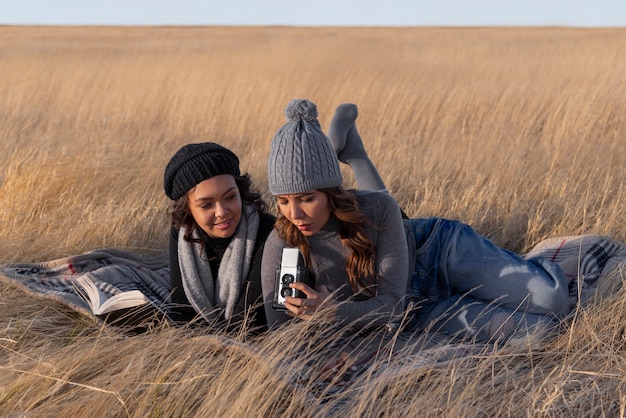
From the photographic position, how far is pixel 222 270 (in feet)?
11.1

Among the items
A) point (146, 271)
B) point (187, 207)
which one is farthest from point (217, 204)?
point (146, 271)

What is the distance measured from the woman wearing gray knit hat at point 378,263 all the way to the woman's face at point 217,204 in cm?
20

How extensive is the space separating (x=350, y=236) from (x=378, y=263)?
0.15 meters

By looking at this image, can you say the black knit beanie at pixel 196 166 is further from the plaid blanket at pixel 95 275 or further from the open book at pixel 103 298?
the plaid blanket at pixel 95 275

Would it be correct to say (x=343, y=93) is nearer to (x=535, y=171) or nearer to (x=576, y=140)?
(x=576, y=140)

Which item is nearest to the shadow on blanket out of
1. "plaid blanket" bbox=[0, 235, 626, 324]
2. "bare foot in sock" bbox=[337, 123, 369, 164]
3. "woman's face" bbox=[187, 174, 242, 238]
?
"plaid blanket" bbox=[0, 235, 626, 324]

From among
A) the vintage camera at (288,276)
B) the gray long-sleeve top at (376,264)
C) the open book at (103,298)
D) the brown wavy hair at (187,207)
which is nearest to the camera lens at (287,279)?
the vintage camera at (288,276)

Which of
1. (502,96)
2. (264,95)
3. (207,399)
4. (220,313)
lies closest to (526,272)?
(220,313)

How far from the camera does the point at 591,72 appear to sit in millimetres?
9133

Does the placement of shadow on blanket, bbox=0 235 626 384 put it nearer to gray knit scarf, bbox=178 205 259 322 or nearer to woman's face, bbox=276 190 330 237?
gray knit scarf, bbox=178 205 259 322

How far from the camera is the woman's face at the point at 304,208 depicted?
303 centimetres

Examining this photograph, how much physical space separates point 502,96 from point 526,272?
Result: 504 cm

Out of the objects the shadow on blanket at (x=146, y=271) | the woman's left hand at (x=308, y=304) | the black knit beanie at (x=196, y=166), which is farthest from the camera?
the shadow on blanket at (x=146, y=271)

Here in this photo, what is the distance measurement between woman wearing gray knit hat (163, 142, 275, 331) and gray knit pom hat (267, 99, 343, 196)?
0.29 metres
